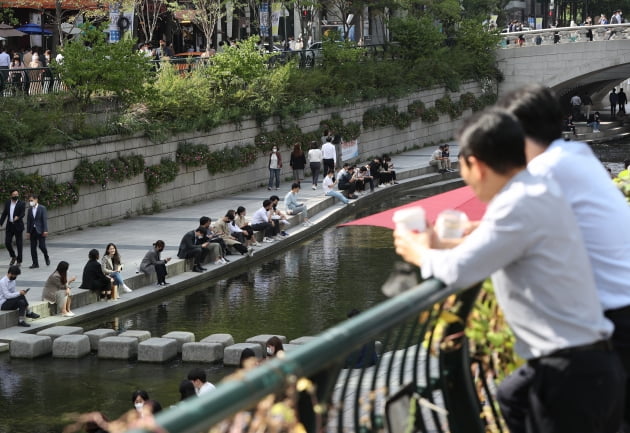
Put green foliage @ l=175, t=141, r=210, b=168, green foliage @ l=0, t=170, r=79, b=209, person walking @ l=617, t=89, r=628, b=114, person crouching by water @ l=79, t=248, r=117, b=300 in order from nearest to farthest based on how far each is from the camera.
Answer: person crouching by water @ l=79, t=248, r=117, b=300
green foliage @ l=0, t=170, r=79, b=209
green foliage @ l=175, t=141, r=210, b=168
person walking @ l=617, t=89, r=628, b=114

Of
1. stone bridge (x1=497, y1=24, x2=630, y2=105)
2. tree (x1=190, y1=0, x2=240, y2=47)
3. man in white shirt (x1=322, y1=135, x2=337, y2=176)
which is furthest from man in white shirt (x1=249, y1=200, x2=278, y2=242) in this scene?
stone bridge (x1=497, y1=24, x2=630, y2=105)

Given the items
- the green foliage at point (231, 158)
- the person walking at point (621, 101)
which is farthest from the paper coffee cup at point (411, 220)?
the person walking at point (621, 101)

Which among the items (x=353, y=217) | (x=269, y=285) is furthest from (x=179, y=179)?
(x=269, y=285)

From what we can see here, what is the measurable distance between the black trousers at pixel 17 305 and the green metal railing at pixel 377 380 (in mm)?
12583

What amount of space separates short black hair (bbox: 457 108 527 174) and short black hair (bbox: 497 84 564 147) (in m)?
0.36

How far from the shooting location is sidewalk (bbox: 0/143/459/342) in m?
18.6

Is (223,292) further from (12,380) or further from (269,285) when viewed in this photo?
→ (12,380)

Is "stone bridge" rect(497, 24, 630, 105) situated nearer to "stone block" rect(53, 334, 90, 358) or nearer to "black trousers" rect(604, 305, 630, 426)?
"stone block" rect(53, 334, 90, 358)

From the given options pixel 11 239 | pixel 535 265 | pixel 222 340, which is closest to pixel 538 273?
pixel 535 265

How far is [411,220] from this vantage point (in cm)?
365

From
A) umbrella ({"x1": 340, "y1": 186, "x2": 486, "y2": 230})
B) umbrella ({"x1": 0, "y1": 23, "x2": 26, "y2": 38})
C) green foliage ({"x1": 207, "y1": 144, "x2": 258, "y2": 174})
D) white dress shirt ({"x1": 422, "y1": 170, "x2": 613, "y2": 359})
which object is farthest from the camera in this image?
umbrella ({"x1": 0, "y1": 23, "x2": 26, "y2": 38})

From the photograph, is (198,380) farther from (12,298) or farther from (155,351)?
(12,298)

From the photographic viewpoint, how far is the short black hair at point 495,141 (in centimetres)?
346

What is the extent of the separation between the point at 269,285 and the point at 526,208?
18.7 meters
